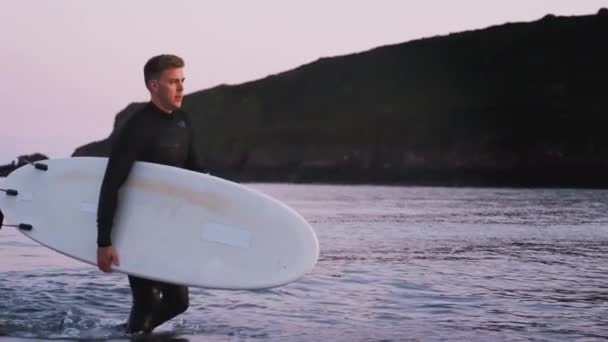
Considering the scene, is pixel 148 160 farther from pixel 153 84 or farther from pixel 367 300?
pixel 367 300

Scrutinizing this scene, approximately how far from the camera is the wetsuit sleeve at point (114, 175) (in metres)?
6.22

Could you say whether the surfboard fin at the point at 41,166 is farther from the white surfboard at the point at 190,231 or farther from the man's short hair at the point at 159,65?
the man's short hair at the point at 159,65

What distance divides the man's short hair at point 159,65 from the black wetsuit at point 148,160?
0.20 m

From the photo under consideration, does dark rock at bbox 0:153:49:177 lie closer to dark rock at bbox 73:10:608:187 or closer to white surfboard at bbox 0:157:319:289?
white surfboard at bbox 0:157:319:289

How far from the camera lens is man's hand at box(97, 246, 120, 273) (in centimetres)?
632

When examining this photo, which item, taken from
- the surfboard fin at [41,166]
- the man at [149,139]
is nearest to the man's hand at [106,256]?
the man at [149,139]

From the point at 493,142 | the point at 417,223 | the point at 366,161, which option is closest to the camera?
the point at 417,223

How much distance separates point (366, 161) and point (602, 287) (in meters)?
84.8

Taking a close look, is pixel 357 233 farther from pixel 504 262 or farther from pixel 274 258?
pixel 274 258

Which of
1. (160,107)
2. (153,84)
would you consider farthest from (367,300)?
(153,84)

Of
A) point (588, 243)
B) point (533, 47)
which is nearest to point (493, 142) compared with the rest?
point (533, 47)

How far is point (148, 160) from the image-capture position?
21.5ft

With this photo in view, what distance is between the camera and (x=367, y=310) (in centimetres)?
885

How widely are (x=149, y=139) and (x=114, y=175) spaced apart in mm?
352
